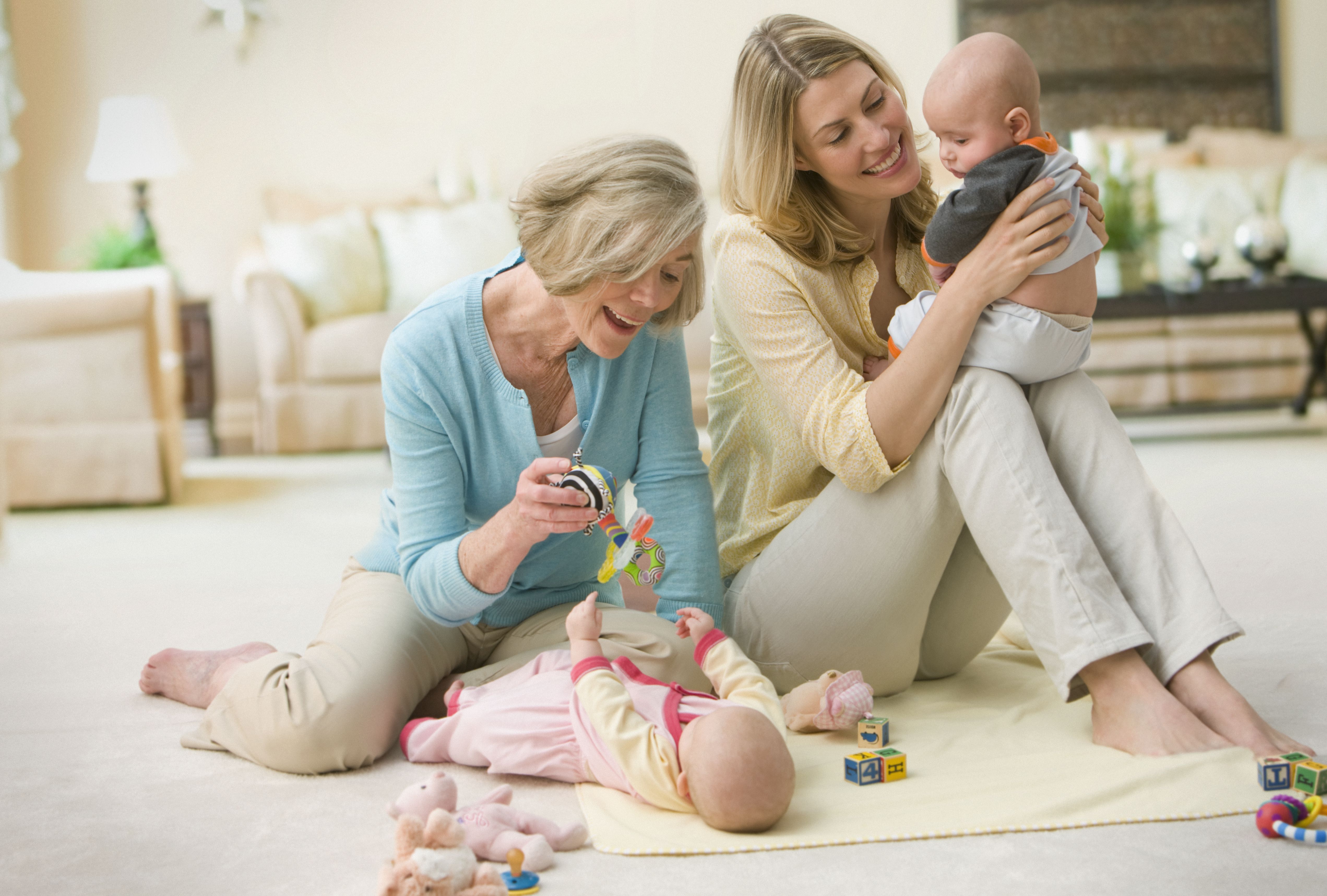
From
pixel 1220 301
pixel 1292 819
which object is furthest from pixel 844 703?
pixel 1220 301

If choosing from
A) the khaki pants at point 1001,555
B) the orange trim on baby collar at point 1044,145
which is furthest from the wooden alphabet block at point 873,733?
the orange trim on baby collar at point 1044,145

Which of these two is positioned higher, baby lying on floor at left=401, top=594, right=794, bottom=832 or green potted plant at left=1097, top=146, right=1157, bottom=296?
green potted plant at left=1097, top=146, right=1157, bottom=296

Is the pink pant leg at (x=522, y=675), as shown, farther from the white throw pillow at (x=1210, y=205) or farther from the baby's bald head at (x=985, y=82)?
the white throw pillow at (x=1210, y=205)

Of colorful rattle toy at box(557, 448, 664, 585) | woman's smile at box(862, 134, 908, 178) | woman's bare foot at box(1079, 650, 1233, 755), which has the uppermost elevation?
woman's smile at box(862, 134, 908, 178)

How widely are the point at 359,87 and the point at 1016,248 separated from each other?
4.92 meters

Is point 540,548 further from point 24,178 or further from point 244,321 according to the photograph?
point 24,178

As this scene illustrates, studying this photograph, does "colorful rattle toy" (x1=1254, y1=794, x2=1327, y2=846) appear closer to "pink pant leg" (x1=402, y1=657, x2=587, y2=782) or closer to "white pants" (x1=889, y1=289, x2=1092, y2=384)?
"white pants" (x1=889, y1=289, x2=1092, y2=384)

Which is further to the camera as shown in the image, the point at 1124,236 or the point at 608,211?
the point at 1124,236

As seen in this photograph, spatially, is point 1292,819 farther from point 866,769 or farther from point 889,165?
point 889,165

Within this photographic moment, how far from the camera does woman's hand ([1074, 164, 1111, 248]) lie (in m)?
1.45

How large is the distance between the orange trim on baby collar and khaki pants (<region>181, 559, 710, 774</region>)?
717 mm

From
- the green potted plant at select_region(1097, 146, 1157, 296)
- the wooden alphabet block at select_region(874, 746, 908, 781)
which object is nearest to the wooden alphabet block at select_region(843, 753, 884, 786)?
the wooden alphabet block at select_region(874, 746, 908, 781)

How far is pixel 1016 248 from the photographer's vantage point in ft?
4.53

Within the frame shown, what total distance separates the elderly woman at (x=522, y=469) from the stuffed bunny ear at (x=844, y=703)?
161mm
